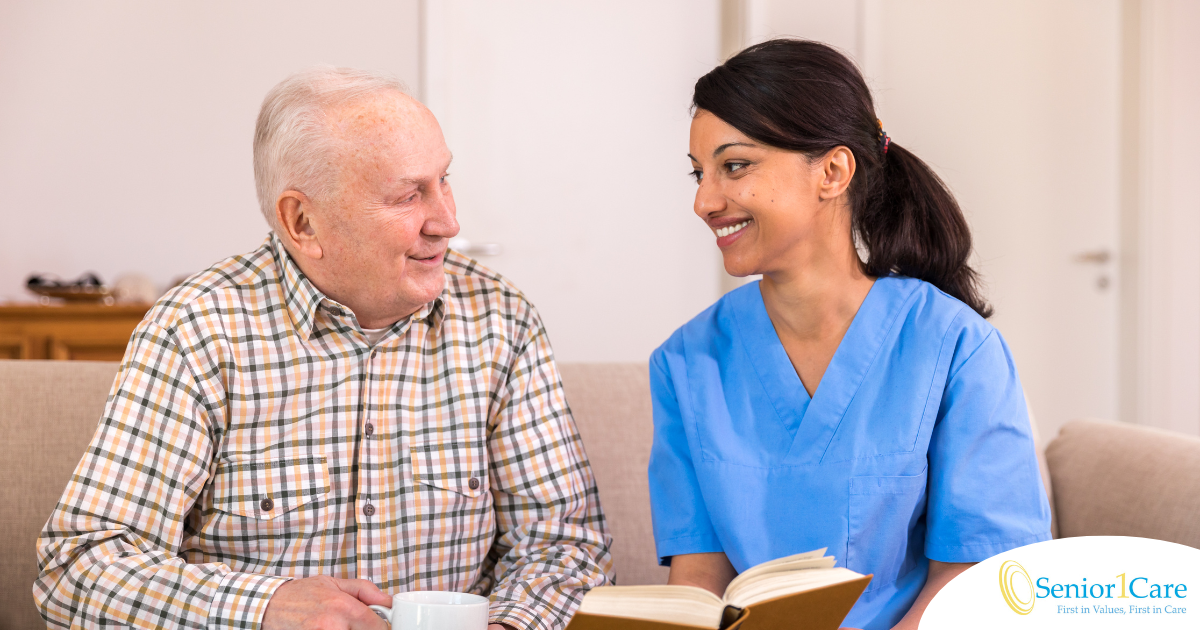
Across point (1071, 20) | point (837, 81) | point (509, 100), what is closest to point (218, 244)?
point (509, 100)

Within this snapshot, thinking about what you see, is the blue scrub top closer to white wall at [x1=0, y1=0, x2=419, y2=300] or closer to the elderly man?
the elderly man

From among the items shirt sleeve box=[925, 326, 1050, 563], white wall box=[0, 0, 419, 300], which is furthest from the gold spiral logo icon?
white wall box=[0, 0, 419, 300]

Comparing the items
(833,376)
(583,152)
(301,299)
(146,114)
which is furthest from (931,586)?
(146,114)

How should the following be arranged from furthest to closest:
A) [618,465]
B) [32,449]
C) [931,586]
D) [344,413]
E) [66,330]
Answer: [66,330] → [618,465] → [32,449] → [344,413] → [931,586]

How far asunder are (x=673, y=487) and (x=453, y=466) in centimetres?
28

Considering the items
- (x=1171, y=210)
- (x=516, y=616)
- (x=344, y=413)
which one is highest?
(x=1171, y=210)

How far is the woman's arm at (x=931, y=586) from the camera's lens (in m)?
1.03

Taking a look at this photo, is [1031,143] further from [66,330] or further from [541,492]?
[66,330]

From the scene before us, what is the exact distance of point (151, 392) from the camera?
3.49ft

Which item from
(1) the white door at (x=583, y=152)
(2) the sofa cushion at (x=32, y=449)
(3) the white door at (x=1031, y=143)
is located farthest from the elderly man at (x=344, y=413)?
(3) the white door at (x=1031, y=143)

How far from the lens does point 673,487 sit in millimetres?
1164

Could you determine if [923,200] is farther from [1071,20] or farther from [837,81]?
[1071,20]

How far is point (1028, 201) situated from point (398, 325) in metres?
2.88

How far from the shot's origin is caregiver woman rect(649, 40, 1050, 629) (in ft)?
3.43
